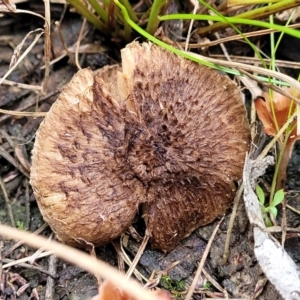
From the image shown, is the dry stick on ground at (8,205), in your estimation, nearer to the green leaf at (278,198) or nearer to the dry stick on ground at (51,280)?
the dry stick on ground at (51,280)

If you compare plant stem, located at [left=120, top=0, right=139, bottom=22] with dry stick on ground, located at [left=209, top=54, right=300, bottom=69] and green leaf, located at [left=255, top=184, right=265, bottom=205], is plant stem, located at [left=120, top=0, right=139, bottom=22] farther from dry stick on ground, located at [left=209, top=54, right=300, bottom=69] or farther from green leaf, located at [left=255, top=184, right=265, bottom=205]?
green leaf, located at [left=255, top=184, right=265, bottom=205]

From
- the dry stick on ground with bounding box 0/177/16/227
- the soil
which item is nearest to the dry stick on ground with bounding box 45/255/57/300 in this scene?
the soil

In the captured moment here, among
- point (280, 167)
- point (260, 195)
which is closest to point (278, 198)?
point (260, 195)

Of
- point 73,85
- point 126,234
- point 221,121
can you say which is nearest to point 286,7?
point 221,121

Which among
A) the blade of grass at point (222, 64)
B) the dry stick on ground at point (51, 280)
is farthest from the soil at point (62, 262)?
the blade of grass at point (222, 64)

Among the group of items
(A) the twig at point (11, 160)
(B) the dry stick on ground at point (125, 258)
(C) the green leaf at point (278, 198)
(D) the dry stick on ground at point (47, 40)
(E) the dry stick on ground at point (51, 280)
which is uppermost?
(D) the dry stick on ground at point (47, 40)

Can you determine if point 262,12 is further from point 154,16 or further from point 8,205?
point 8,205
